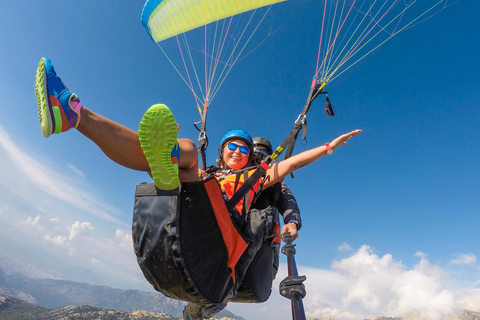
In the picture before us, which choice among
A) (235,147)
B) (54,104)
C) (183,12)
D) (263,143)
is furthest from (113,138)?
(183,12)

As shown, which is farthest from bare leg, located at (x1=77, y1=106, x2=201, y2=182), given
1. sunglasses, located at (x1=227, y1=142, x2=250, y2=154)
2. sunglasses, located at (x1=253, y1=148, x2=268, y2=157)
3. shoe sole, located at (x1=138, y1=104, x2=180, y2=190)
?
sunglasses, located at (x1=253, y1=148, x2=268, y2=157)

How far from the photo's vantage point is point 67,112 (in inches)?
70.2

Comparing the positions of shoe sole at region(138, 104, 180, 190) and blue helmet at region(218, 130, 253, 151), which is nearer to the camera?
shoe sole at region(138, 104, 180, 190)

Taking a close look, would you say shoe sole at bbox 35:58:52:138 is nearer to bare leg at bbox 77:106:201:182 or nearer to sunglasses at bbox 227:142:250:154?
bare leg at bbox 77:106:201:182

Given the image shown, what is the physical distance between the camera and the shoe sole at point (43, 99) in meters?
1.78

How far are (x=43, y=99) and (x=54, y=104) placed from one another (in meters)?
0.10

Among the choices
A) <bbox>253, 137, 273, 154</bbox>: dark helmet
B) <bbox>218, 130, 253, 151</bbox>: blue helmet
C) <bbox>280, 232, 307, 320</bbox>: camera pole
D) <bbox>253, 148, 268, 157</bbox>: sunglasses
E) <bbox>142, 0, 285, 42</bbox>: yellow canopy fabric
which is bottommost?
<bbox>280, 232, 307, 320</bbox>: camera pole

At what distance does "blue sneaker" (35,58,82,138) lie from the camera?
5.82ft

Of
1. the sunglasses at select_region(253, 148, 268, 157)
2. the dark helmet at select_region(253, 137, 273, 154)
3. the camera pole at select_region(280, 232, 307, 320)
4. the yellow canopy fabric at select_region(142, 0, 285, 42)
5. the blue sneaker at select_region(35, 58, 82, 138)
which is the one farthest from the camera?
the yellow canopy fabric at select_region(142, 0, 285, 42)

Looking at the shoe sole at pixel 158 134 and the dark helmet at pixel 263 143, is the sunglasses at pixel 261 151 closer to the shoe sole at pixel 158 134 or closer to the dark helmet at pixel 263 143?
the dark helmet at pixel 263 143

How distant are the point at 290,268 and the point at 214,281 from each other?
0.74 meters

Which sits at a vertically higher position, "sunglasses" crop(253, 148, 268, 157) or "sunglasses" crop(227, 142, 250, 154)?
"sunglasses" crop(253, 148, 268, 157)

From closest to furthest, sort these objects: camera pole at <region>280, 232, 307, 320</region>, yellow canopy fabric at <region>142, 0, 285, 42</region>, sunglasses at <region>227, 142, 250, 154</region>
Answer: camera pole at <region>280, 232, 307, 320</region> → sunglasses at <region>227, 142, 250, 154</region> → yellow canopy fabric at <region>142, 0, 285, 42</region>

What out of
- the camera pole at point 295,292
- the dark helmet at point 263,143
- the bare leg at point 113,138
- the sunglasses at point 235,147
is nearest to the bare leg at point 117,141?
the bare leg at point 113,138
